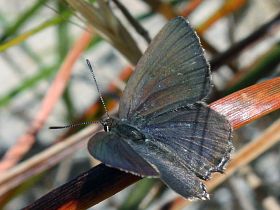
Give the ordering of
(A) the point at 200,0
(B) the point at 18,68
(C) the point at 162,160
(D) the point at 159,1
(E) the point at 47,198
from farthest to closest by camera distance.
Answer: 1. (B) the point at 18,68
2. (A) the point at 200,0
3. (D) the point at 159,1
4. (C) the point at 162,160
5. (E) the point at 47,198

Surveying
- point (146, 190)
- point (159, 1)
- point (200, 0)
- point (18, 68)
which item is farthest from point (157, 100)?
point (18, 68)

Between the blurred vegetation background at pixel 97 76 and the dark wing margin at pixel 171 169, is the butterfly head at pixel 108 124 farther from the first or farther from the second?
the blurred vegetation background at pixel 97 76

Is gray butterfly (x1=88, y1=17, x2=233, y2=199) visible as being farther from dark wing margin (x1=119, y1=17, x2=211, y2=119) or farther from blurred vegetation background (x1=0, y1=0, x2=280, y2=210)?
blurred vegetation background (x1=0, y1=0, x2=280, y2=210)

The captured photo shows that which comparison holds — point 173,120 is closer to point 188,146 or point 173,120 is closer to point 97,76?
point 188,146

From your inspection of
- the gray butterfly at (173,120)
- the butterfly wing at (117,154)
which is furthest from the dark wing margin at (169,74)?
the butterfly wing at (117,154)

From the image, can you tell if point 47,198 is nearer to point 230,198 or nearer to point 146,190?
point 146,190

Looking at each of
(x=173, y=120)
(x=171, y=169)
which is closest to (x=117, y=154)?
(x=171, y=169)
